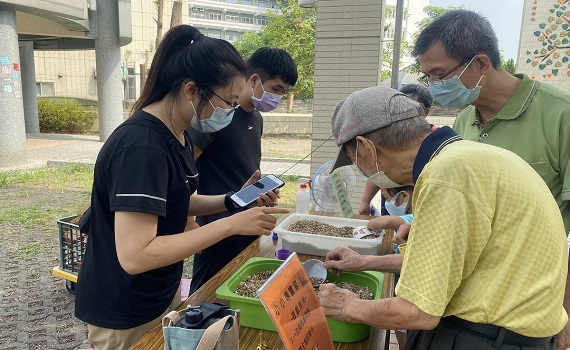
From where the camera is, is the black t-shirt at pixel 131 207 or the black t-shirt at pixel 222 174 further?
the black t-shirt at pixel 222 174

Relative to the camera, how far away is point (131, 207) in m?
Answer: 1.15

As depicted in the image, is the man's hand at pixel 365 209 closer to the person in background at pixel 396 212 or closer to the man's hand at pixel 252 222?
the person in background at pixel 396 212

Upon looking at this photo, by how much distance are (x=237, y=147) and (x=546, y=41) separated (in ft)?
9.95

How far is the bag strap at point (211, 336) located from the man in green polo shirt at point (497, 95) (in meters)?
1.40

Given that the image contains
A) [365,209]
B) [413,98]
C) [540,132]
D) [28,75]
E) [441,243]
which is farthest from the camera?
[28,75]

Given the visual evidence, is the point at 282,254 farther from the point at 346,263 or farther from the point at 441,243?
the point at 441,243

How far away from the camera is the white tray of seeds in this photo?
1856 millimetres

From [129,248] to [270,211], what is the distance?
0.51 metres

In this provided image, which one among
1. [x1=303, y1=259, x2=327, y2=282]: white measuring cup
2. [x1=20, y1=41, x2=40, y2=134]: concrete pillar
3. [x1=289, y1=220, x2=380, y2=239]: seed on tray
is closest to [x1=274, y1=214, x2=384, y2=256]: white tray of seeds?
[x1=289, y1=220, x2=380, y2=239]: seed on tray

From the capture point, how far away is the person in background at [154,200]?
1.19 meters

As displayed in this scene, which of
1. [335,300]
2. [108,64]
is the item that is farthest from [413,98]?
[108,64]

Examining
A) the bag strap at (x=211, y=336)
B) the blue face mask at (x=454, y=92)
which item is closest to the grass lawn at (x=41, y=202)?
the blue face mask at (x=454, y=92)

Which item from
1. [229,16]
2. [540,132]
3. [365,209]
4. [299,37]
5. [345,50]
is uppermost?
[229,16]

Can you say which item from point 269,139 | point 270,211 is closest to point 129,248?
point 270,211
